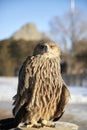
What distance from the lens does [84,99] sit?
1010 centimetres

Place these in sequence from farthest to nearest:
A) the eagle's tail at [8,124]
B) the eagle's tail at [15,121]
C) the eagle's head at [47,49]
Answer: the eagle's tail at [8,124] → the eagle's tail at [15,121] → the eagle's head at [47,49]

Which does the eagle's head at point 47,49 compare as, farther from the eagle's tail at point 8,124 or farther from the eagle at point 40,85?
the eagle's tail at point 8,124

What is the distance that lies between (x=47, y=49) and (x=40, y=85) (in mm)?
490

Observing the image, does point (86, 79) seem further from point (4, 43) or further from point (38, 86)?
point (38, 86)

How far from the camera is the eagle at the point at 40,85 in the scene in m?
4.75

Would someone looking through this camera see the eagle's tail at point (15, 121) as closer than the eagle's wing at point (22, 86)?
No

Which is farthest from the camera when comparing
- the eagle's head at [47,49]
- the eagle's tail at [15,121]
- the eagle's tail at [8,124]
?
the eagle's tail at [8,124]

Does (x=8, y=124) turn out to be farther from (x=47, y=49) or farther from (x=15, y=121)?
(x=47, y=49)

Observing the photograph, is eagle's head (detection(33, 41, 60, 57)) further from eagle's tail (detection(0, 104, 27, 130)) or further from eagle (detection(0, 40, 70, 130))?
eagle's tail (detection(0, 104, 27, 130))

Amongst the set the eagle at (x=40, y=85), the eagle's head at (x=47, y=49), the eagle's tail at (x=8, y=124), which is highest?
the eagle's head at (x=47, y=49)

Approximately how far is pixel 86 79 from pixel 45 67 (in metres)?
15.1

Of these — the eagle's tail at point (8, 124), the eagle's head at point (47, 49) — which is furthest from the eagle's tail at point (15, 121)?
the eagle's head at point (47, 49)

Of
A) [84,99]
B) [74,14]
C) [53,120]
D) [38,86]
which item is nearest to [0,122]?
[53,120]

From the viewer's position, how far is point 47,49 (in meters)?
4.67
